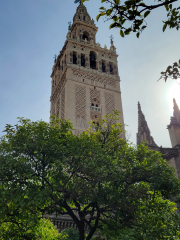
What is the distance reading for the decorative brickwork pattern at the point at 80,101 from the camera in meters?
27.6

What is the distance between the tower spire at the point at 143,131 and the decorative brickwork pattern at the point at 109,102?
3.38 m

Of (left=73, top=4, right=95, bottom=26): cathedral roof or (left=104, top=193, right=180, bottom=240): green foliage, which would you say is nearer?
(left=104, top=193, right=180, bottom=240): green foliage

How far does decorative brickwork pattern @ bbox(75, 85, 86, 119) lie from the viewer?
2763 cm

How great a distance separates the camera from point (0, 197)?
8500 millimetres

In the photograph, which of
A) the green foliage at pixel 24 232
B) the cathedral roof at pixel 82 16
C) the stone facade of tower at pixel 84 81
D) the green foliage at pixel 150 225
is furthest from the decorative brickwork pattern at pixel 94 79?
the green foliage at pixel 150 225

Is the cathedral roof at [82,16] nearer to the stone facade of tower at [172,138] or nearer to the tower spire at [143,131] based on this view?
the tower spire at [143,131]

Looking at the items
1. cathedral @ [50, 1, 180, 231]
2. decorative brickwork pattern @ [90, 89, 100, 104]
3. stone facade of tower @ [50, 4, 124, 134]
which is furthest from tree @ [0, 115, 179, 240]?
decorative brickwork pattern @ [90, 89, 100, 104]

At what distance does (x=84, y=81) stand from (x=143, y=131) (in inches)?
370

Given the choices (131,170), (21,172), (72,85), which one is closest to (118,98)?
(72,85)

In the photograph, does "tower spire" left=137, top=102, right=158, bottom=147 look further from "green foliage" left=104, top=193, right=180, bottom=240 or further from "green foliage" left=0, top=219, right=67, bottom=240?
"green foliage" left=0, top=219, right=67, bottom=240

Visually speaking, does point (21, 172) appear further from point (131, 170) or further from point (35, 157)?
point (131, 170)

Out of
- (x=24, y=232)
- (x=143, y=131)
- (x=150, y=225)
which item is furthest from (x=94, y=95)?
(x=150, y=225)

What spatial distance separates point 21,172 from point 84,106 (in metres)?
19.5

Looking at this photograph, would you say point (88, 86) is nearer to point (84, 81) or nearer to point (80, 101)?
point (84, 81)
